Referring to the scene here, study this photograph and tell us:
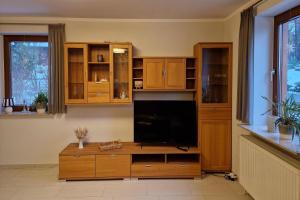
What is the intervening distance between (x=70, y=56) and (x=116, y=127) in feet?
4.43

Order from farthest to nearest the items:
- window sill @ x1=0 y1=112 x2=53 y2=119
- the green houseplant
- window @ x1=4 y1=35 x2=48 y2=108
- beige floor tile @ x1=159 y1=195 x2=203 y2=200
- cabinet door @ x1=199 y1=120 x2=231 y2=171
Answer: window @ x1=4 y1=35 x2=48 y2=108, window sill @ x1=0 y1=112 x2=53 y2=119, cabinet door @ x1=199 y1=120 x2=231 y2=171, beige floor tile @ x1=159 y1=195 x2=203 y2=200, the green houseplant

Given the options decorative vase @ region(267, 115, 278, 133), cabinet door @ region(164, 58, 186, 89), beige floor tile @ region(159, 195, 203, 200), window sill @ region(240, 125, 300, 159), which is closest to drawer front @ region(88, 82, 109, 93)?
cabinet door @ region(164, 58, 186, 89)

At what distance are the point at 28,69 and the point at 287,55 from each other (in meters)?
3.95

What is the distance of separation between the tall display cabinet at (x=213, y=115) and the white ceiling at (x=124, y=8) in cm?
53

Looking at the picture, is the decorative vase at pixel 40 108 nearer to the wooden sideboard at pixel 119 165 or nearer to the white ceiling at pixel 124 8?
the wooden sideboard at pixel 119 165

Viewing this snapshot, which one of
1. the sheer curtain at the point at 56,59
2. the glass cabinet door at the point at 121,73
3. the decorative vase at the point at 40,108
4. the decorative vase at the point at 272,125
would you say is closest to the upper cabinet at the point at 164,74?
the glass cabinet door at the point at 121,73

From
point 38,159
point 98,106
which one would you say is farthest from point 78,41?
point 38,159

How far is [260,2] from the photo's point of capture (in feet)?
10.7

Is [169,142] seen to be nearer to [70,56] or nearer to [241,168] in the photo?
[241,168]

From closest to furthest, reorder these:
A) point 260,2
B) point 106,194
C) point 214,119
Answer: point 260,2
point 106,194
point 214,119

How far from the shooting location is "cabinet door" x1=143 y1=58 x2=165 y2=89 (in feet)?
14.1

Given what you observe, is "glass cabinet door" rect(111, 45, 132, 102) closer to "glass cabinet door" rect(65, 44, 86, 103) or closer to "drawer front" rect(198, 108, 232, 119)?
"glass cabinet door" rect(65, 44, 86, 103)

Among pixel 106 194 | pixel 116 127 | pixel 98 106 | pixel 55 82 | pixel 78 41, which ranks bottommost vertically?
pixel 106 194

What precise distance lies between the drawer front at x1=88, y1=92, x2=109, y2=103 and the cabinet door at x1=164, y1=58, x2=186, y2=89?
94 centimetres
